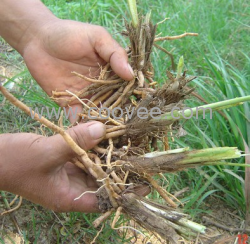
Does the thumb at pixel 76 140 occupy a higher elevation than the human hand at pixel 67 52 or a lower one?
lower

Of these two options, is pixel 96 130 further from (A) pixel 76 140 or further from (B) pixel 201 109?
(B) pixel 201 109

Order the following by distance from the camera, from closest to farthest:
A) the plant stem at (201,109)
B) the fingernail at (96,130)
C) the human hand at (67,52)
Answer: the plant stem at (201,109)
the fingernail at (96,130)
the human hand at (67,52)

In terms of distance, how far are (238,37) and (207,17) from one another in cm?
29

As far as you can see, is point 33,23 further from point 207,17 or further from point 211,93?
point 207,17

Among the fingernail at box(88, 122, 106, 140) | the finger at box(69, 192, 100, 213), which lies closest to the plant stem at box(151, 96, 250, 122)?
the fingernail at box(88, 122, 106, 140)

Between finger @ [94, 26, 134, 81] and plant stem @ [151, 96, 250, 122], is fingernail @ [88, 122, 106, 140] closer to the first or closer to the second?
plant stem @ [151, 96, 250, 122]

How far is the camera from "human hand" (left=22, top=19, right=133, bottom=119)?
57.8 inches

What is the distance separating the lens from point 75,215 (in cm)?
142

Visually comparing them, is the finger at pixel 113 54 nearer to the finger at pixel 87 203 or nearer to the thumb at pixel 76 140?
the thumb at pixel 76 140

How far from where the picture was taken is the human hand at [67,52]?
1468 mm

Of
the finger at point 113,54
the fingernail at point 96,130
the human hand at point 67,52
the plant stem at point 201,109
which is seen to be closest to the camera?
the plant stem at point 201,109

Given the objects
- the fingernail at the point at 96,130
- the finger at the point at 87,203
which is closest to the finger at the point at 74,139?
the fingernail at the point at 96,130

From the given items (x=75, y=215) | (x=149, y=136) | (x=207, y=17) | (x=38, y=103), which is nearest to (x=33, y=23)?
(x=38, y=103)

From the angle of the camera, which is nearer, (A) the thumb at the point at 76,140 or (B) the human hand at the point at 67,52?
(A) the thumb at the point at 76,140
